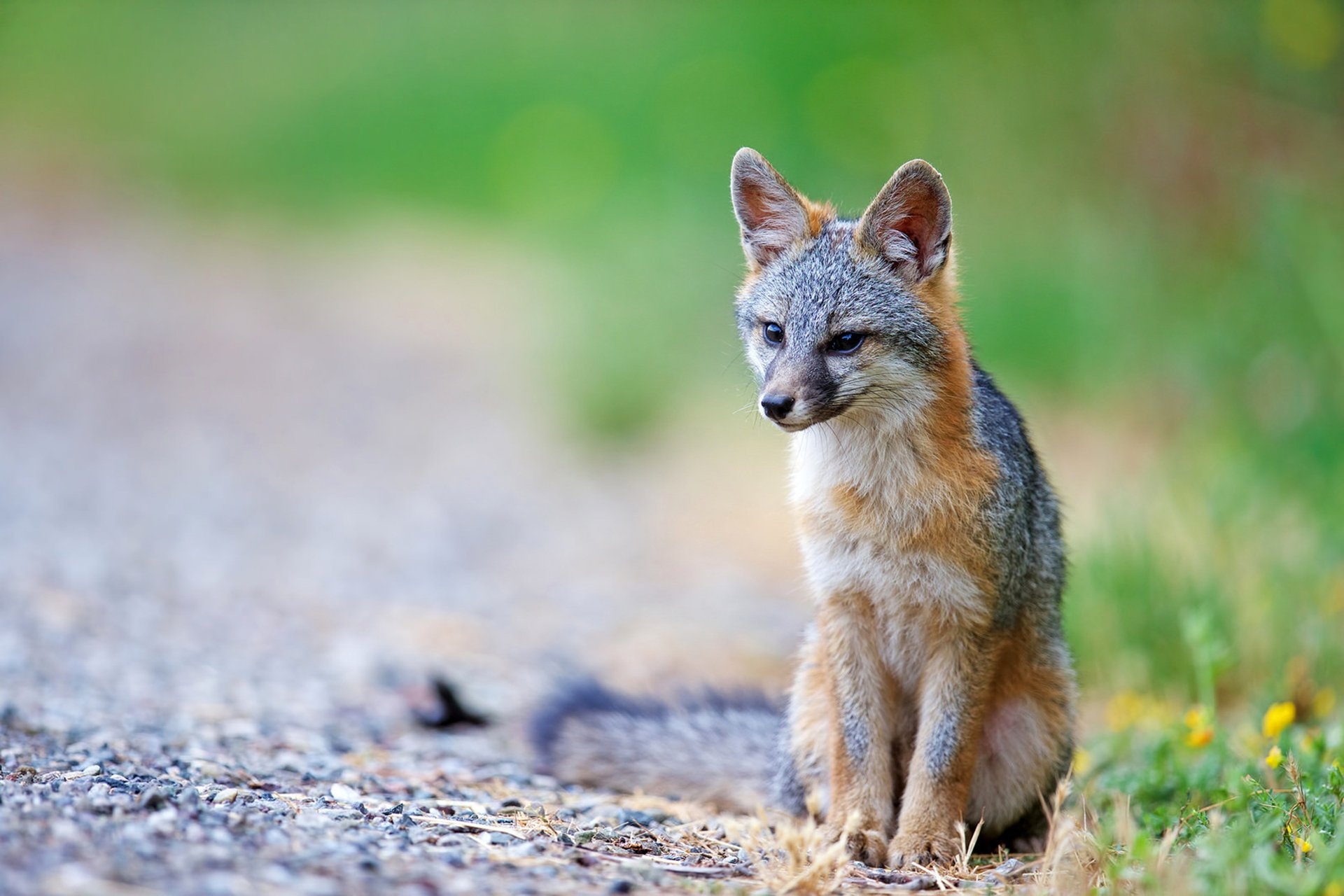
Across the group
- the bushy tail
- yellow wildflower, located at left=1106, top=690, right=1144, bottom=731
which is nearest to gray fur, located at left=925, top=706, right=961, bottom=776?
the bushy tail

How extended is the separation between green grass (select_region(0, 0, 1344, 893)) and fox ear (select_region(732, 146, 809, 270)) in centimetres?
195

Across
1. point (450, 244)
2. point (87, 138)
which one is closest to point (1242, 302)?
point (450, 244)

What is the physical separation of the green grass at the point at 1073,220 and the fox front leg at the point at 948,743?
0.54m

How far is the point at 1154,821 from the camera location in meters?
3.89

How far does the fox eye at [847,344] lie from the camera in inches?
157

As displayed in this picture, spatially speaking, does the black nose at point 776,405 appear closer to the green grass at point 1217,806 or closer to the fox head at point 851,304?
the fox head at point 851,304

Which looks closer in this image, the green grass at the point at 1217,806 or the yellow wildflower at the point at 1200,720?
the green grass at the point at 1217,806

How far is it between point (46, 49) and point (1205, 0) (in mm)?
19875

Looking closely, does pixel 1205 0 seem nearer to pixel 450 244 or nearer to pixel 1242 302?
pixel 1242 302

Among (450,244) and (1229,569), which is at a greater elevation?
(450,244)

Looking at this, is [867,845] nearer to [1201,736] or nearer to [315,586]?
[1201,736]

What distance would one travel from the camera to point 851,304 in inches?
159

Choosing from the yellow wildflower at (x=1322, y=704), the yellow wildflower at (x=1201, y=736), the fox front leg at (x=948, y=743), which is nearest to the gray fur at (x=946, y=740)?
the fox front leg at (x=948, y=743)

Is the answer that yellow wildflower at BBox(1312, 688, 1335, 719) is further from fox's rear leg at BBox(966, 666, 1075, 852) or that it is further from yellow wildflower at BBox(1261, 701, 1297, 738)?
fox's rear leg at BBox(966, 666, 1075, 852)
